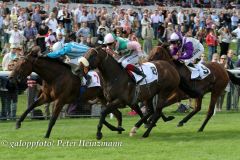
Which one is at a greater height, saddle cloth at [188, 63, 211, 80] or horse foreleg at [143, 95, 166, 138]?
saddle cloth at [188, 63, 211, 80]

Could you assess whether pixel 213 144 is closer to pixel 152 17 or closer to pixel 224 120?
pixel 224 120

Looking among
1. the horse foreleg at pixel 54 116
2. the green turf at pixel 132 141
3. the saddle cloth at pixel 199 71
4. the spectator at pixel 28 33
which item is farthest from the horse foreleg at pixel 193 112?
the spectator at pixel 28 33

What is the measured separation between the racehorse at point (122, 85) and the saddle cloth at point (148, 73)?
0.21 ft

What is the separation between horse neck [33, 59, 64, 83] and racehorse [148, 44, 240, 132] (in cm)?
203

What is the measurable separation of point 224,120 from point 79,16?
45.0ft

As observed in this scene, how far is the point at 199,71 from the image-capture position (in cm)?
1465

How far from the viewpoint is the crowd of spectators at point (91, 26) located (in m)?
23.3

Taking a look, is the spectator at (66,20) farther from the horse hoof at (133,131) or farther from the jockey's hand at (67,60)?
the horse hoof at (133,131)

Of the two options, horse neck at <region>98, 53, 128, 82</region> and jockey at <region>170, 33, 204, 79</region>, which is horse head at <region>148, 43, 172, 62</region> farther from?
horse neck at <region>98, 53, 128, 82</region>

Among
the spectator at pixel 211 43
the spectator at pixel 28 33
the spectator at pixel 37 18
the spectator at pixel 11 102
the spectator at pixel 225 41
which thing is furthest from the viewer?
the spectator at pixel 225 41

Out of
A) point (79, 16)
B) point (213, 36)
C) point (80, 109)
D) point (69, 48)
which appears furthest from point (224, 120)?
point (79, 16)

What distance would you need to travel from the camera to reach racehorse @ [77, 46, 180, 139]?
40.3 feet

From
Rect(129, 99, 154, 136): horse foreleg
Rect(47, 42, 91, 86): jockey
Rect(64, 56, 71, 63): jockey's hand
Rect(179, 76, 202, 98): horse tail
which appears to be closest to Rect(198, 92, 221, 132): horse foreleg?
Rect(179, 76, 202, 98): horse tail

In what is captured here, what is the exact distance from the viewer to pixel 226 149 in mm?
11203
